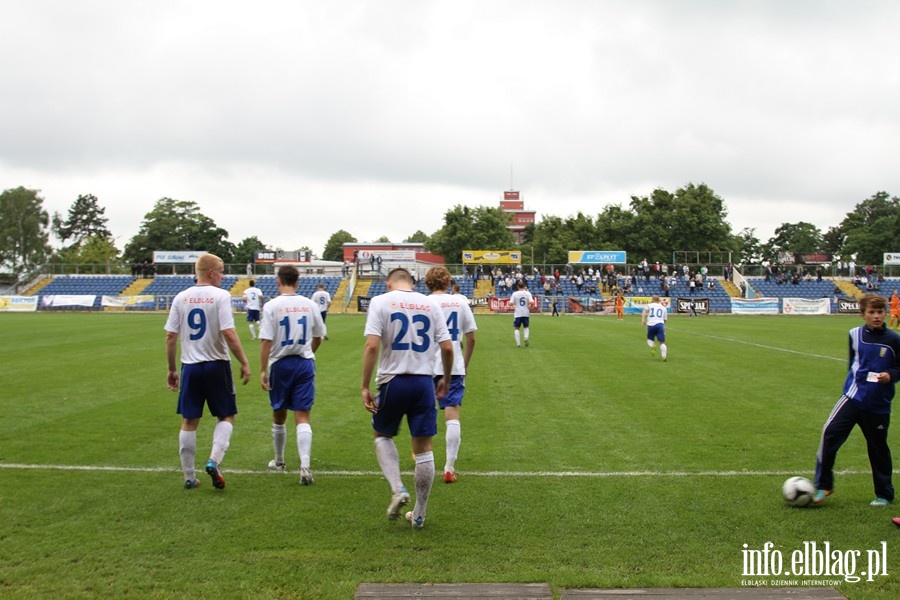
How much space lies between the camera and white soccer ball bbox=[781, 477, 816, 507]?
560 centimetres

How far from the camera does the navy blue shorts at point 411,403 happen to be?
16.9 feet

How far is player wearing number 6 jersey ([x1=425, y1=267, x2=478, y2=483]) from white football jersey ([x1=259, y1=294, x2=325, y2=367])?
4.05 ft

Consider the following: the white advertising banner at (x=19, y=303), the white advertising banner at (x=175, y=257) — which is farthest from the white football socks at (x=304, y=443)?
the white advertising banner at (x=175, y=257)

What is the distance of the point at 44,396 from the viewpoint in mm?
11117

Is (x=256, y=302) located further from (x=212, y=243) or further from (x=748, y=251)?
(x=748, y=251)

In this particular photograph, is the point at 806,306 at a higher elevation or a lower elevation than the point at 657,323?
lower

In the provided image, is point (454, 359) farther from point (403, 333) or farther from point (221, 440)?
point (221, 440)

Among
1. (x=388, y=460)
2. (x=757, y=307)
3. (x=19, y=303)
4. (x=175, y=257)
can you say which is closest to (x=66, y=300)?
(x=19, y=303)

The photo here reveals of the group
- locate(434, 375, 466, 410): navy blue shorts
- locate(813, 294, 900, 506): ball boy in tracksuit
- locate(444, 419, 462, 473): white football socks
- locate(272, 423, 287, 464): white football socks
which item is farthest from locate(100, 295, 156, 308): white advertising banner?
locate(813, 294, 900, 506): ball boy in tracksuit

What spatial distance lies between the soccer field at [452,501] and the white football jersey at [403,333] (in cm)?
124

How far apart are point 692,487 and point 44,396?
10.2 m

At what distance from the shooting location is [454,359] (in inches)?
272

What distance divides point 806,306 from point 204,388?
167 feet

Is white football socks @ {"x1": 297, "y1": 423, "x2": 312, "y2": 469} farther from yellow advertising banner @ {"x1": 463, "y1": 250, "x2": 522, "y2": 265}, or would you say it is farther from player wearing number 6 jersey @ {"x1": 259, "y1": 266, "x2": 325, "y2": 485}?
yellow advertising banner @ {"x1": 463, "y1": 250, "x2": 522, "y2": 265}
